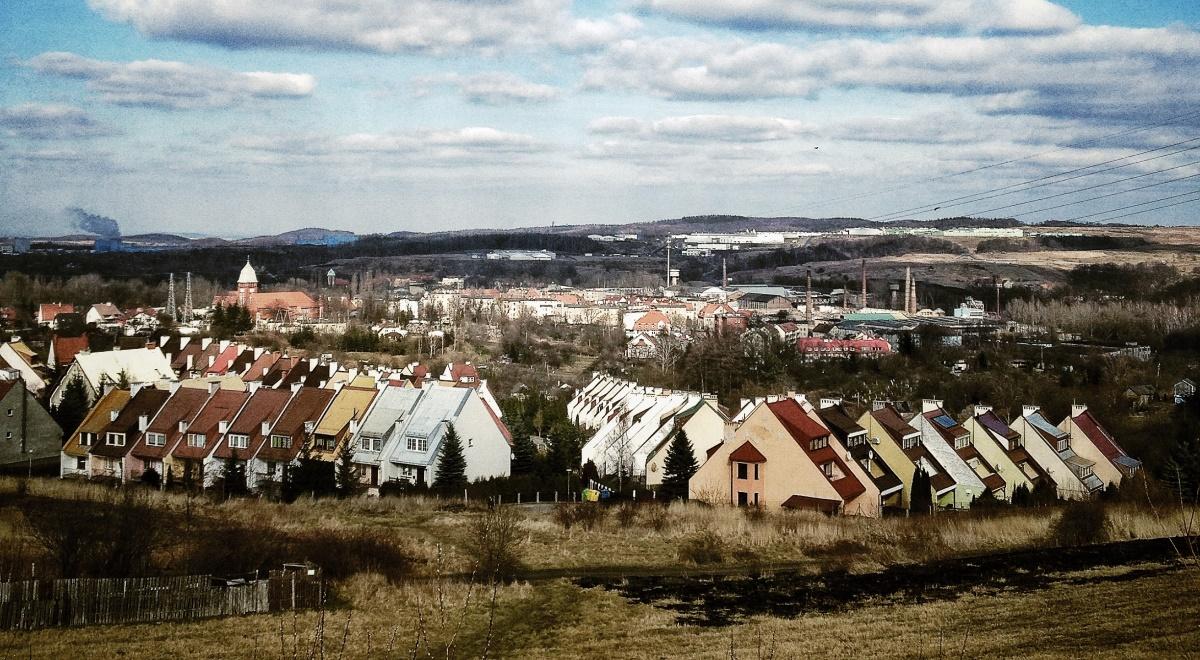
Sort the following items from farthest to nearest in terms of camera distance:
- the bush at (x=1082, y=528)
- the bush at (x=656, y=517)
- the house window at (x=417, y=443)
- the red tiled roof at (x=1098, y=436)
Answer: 1. the red tiled roof at (x=1098, y=436)
2. the house window at (x=417, y=443)
3. the bush at (x=656, y=517)
4. the bush at (x=1082, y=528)

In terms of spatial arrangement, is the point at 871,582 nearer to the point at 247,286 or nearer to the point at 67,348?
the point at 67,348

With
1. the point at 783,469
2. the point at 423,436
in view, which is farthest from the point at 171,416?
the point at 783,469

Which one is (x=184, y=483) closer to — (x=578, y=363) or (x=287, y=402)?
(x=287, y=402)

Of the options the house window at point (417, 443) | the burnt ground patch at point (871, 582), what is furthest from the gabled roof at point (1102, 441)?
the house window at point (417, 443)

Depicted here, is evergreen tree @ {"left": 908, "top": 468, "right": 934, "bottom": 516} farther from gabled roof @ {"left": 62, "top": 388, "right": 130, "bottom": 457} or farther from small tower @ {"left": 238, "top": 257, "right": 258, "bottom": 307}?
small tower @ {"left": 238, "top": 257, "right": 258, "bottom": 307}

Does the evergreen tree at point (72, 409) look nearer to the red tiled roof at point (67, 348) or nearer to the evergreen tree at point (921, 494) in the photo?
the red tiled roof at point (67, 348)

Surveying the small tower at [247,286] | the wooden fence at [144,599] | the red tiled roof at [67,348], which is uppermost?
the small tower at [247,286]
